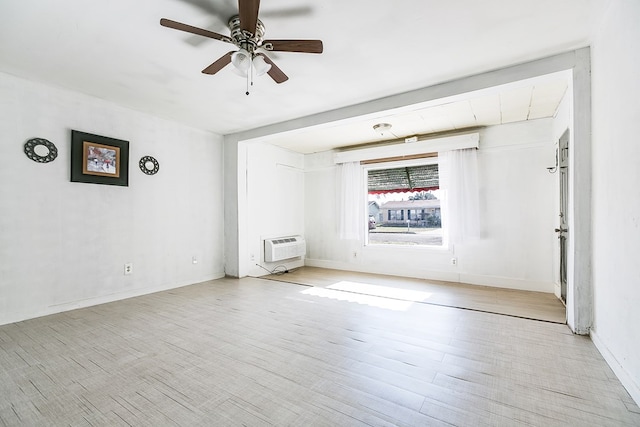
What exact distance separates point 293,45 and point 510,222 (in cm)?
396

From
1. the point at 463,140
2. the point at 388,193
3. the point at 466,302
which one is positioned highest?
the point at 463,140

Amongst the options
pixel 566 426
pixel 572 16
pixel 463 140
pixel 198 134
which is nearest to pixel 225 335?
pixel 566 426

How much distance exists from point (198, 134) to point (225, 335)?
136 inches

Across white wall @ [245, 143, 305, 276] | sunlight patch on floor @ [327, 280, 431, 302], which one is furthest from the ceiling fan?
sunlight patch on floor @ [327, 280, 431, 302]

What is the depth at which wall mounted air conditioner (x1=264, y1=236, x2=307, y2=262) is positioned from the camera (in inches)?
207

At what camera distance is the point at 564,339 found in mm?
2426

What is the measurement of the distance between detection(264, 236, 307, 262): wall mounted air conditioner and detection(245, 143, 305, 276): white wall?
0.12 m

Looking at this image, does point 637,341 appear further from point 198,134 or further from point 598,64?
point 198,134

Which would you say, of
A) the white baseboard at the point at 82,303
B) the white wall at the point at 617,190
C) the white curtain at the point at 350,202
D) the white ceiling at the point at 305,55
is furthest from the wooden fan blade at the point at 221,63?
the white curtain at the point at 350,202

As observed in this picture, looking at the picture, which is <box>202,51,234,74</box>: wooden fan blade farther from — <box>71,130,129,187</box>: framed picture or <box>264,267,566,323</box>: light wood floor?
<box>264,267,566,323</box>: light wood floor

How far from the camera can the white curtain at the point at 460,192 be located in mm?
4383

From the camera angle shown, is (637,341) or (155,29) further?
(155,29)

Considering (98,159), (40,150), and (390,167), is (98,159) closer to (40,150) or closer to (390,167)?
(40,150)

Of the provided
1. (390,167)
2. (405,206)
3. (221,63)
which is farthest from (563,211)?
(221,63)
